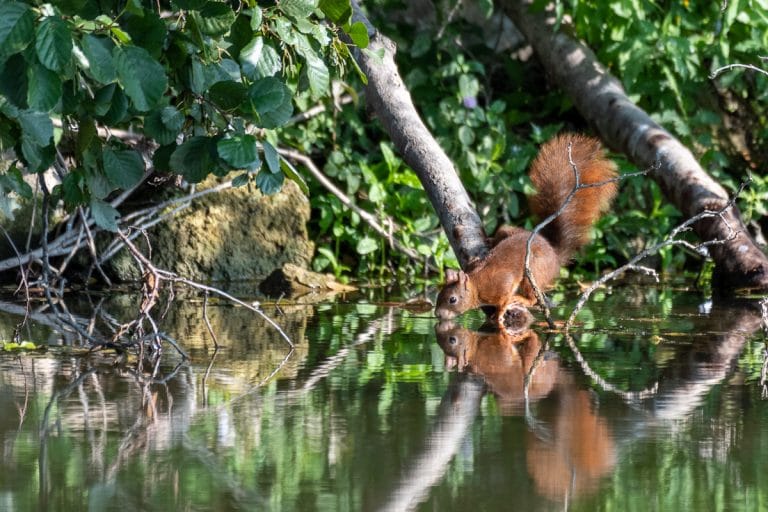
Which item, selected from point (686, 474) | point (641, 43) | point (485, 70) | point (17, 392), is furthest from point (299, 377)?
point (485, 70)

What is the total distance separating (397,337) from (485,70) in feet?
15.1

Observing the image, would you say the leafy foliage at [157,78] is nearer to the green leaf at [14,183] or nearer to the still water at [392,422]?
the green leaf at [14,183]

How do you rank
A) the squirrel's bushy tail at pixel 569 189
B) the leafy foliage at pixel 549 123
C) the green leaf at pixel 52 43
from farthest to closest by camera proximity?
the leafy foliage at pixel 549 123 < the squirrel's bushy tail at pixel 569 189 < the green leaf at pixel 52 43

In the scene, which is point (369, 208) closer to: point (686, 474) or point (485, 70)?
point (485, 70)

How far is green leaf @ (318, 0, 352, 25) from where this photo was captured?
3392 mm

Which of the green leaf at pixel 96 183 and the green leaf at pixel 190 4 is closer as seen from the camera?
the green leaf at pixel 190 4

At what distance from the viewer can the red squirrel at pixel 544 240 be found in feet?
17.0

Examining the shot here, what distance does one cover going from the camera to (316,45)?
3.42 meters

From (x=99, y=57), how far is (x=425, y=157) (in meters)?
2.97

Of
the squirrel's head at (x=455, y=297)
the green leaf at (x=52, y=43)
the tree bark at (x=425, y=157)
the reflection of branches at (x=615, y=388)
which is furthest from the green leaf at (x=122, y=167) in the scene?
the squirrel's head at (x=455, y=297)

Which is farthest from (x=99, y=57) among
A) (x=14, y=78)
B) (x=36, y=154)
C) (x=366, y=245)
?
(x=366, y=245)

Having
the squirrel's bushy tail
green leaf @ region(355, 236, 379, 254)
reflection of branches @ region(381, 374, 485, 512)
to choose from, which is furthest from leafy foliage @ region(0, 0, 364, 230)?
green leaf @ region(355, 236, 379, 254)

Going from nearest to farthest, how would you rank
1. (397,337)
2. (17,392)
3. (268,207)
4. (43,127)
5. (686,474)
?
1. (686,474)
2. (43,127)
3. (17,392)
4. (397,337)
5. (268,207)

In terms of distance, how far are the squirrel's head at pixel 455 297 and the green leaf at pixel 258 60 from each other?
2164 millimetres
